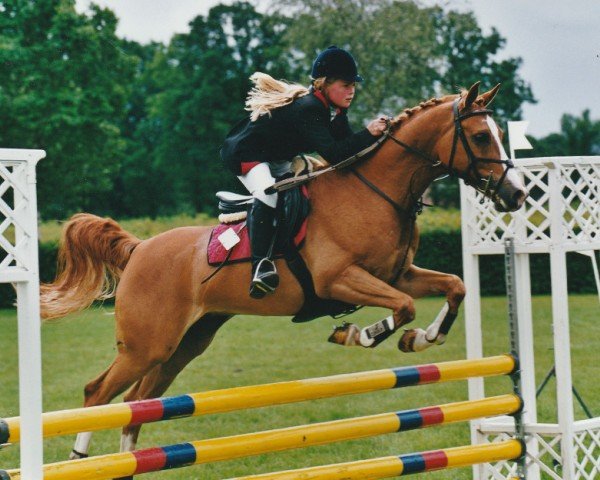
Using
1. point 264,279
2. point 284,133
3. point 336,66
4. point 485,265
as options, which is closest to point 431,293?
point 264,279

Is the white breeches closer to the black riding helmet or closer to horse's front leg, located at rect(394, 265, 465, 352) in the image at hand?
the black riding helmet

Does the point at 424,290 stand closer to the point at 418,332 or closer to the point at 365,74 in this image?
the point at 418,332

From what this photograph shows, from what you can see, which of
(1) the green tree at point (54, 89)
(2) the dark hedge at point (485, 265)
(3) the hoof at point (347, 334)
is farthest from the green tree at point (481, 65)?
(3) the hoof at point (347, 334)

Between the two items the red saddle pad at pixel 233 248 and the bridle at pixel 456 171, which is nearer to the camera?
the bridle at pixel 456 171

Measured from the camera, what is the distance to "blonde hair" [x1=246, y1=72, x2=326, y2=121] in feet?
16.5

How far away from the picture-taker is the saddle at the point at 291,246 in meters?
5.01

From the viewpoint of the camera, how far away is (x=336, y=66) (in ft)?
16.2

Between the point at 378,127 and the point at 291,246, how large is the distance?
0.81m

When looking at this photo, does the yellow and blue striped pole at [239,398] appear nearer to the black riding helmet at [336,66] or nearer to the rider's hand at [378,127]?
the rider's hand at [378,127]

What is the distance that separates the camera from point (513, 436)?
18.1ft

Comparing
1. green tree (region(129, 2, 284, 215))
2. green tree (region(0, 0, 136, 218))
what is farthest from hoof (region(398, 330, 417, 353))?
green tree (region(129, 2, 284, 215))

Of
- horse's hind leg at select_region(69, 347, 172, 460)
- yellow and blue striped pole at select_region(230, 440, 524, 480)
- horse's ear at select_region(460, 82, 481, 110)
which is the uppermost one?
horse's ear at select_region(460, 82, 481, 110)

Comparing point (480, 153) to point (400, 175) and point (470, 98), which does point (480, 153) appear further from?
point (400, 175)

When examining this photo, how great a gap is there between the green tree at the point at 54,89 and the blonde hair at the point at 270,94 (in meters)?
25.5
